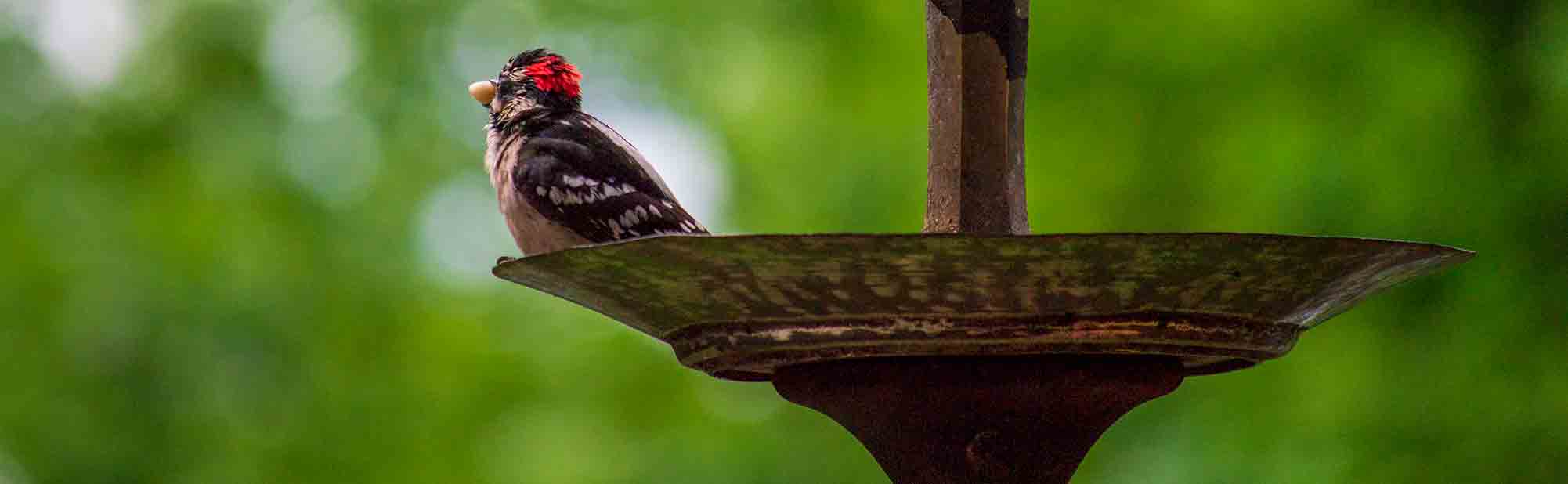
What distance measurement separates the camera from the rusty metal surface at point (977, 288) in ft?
8.80

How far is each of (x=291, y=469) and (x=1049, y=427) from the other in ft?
30.3

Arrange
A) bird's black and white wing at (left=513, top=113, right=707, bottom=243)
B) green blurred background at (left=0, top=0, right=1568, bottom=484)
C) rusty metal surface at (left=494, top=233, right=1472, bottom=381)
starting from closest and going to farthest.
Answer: rusty metal surface at (left=494, top=233, right=1472, bottom=381) < bird's black and white wing at (left=513, top=113, right=707, bottom=243) < green blurred background at (left=0, top=0, right=1568, bottom=484)

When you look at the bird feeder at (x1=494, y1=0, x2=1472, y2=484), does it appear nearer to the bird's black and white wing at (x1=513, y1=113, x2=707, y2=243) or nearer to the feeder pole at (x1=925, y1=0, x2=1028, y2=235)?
the feeder pole at (x1=925, y1=0, x2=1028, y2=235)

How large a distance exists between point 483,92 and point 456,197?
727cm

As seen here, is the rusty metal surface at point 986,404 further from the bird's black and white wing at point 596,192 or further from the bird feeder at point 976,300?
the bird's black and white wing at point 596,192

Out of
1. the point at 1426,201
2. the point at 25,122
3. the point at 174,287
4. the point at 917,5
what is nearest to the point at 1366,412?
the point at 1426,201

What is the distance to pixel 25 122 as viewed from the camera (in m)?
12.2

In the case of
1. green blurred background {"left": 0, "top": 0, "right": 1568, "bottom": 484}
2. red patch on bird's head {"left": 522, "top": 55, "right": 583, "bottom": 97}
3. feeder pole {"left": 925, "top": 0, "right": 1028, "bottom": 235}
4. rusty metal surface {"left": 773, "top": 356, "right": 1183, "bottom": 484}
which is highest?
green blurred background {"left": 0, "top": 0, "right": 1568, "bottom": 484}

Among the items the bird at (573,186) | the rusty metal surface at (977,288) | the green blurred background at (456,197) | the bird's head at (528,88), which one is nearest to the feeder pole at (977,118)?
the rusty metal surface at (977,288)

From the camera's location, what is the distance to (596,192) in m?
4.86

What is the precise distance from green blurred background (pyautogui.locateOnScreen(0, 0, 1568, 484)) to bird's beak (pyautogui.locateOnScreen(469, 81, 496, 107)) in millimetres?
4663

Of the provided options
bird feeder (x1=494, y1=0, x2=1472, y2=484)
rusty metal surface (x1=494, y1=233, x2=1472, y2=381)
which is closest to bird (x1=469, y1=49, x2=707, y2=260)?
bird feeder (x1=494, y1=0, x2=1472, y2=484)

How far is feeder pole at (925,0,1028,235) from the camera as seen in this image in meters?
3.48

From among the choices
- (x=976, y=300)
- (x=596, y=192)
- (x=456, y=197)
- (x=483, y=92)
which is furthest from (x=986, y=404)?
(x=456, y=197)
